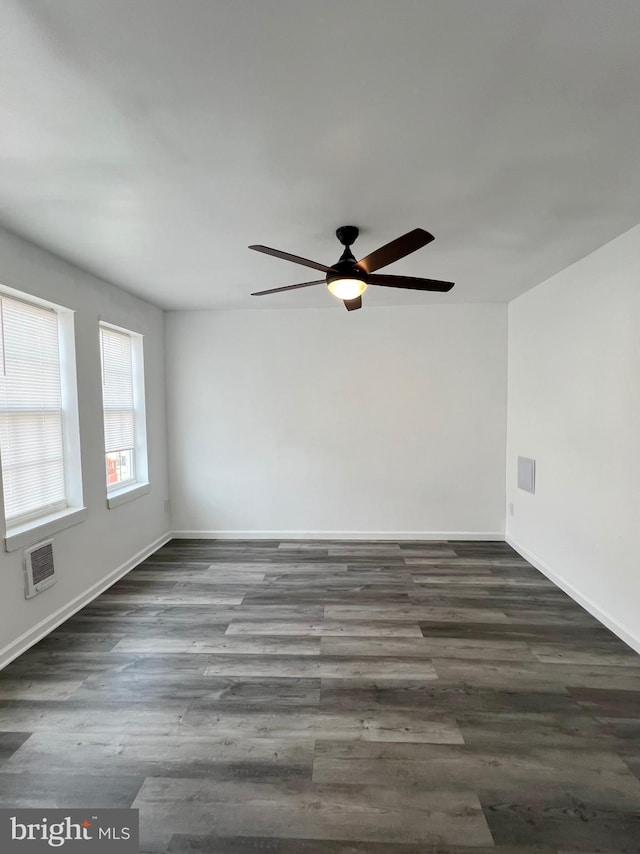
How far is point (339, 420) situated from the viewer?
4316 millimetres

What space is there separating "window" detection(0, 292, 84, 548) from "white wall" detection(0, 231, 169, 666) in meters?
0.09

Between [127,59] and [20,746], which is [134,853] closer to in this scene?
[20,746]

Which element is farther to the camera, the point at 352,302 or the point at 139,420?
the point at 139,420

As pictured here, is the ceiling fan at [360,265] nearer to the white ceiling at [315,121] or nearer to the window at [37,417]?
the white ceiling at [315,121]

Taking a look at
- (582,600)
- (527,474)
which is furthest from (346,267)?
(582,600)

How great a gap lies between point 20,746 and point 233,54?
289cm

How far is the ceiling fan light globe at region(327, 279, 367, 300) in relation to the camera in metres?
2.21

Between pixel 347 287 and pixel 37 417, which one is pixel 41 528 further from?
pixel 347 287

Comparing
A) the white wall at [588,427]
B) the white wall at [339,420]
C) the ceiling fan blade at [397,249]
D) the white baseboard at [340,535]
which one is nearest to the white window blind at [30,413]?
the white wall at [339,420]

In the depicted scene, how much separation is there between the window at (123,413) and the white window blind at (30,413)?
509 mm

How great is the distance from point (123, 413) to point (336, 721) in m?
3.16

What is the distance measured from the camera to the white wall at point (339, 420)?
13.9 feet

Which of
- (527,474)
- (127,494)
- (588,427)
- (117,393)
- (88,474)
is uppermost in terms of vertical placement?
(117,393)

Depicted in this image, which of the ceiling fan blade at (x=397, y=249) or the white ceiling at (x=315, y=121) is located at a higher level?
the white ceiling at (x=315, y=121)
